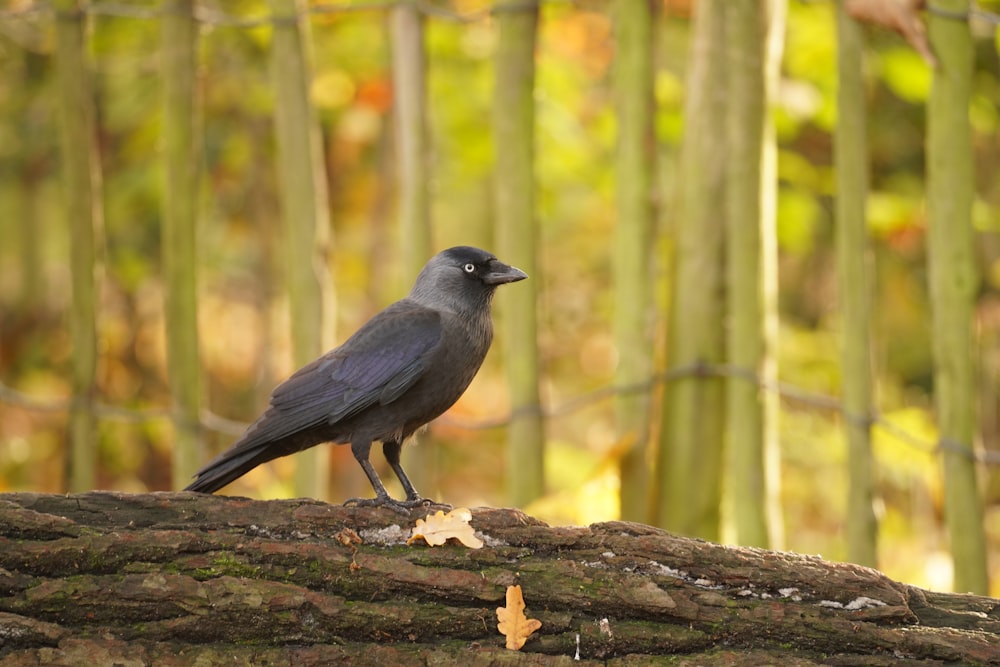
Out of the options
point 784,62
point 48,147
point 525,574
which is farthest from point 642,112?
point 48,147

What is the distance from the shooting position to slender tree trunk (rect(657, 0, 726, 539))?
5270mm

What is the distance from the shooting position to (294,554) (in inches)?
123

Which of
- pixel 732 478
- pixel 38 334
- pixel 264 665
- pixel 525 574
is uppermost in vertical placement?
pixel 38 334

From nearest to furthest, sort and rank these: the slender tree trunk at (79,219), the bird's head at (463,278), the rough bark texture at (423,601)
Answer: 1. the rough bark texture at (423,601)
2. the bird's head at (463,278)
3. the slender tree trunk at (79,219)

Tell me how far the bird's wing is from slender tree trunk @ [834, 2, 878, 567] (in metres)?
1.92

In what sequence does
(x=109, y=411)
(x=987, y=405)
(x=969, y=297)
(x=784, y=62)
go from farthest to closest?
(x=987, y=405), (x=784, y=62), (x=109, y=411), (x=969, y=297)

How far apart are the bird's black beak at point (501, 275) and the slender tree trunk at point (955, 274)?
5.72 feet

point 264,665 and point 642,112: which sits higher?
point 642,112

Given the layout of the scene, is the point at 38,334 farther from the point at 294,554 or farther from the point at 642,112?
the point at 294,554

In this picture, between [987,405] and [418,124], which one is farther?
[987,405]

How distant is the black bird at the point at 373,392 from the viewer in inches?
152

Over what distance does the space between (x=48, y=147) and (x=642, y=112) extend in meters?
7.33

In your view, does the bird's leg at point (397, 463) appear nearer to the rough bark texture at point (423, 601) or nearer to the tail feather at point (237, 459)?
the tail feather at point (237, 459)

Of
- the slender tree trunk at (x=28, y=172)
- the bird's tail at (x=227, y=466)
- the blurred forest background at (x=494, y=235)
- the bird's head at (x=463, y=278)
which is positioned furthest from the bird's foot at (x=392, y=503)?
the slender tree trunk at (x=28, y=172)
